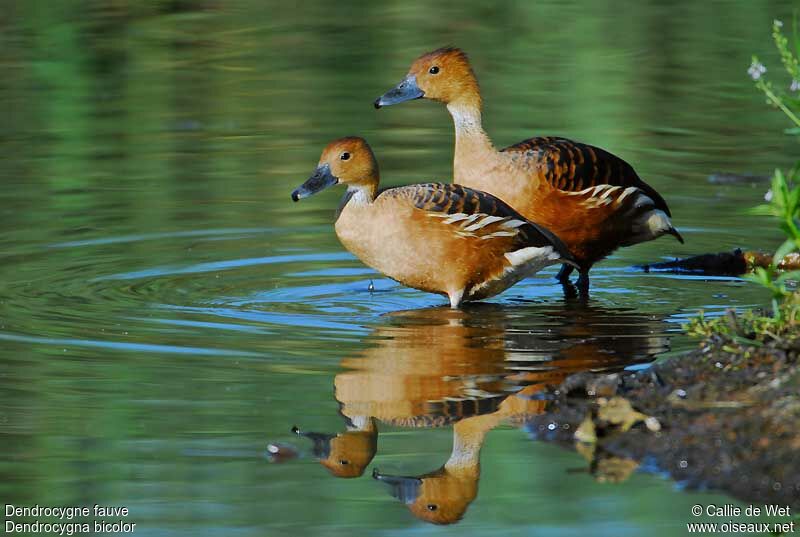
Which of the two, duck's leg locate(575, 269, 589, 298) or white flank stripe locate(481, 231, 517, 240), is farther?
duck's leg locate(575, 269, 589, 298)

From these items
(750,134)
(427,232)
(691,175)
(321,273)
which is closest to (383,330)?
(427,232)

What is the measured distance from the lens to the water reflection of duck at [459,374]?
18.8 ft

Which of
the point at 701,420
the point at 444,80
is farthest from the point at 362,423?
the point at 444,80

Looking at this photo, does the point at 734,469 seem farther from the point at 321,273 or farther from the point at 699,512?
the point at 321,273

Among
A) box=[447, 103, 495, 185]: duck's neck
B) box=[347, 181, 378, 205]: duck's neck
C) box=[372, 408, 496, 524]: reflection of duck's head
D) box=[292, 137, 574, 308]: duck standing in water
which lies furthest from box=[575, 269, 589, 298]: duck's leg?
box=[372, 408, 496, 524]: reflection of duck's head

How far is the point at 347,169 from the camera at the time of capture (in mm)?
9281

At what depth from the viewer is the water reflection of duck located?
18.8 feet

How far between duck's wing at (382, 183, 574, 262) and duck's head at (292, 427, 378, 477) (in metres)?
3.02

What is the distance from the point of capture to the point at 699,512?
5145 millimetres

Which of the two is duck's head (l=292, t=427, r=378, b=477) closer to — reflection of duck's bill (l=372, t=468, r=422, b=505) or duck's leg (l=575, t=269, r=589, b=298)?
reflection of duck's bill (l=372, t=468, r=422, b=505)

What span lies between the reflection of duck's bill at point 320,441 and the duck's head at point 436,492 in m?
0.27

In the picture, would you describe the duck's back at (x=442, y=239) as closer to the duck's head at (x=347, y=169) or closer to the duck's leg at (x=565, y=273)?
the duck's head at (x=347, y=169)

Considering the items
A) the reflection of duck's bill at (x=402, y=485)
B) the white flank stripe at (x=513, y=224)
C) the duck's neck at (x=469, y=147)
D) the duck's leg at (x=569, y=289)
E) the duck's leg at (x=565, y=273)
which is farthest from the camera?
the duck's leg at (x=565, y=273)

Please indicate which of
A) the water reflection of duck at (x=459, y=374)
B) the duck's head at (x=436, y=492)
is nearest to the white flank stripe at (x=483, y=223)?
the water reflection of duck at (x=459, y=374)
